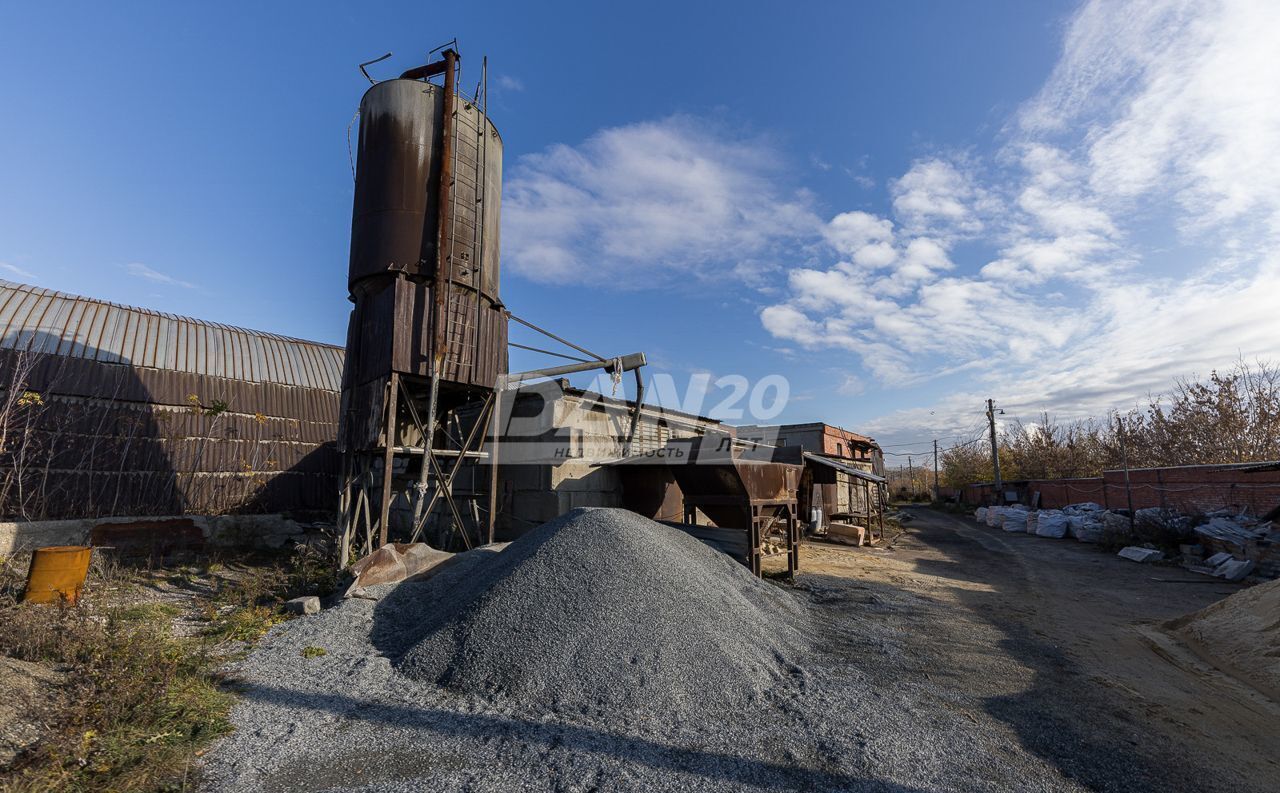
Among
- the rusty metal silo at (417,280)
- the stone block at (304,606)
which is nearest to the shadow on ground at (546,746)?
the stone block at (304,606)

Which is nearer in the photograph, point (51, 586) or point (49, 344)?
point (51, 586)

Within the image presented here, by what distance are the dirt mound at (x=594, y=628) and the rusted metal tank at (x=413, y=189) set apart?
622cm

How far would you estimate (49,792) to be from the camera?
3275mm

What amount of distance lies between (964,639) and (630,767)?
584 centimetres

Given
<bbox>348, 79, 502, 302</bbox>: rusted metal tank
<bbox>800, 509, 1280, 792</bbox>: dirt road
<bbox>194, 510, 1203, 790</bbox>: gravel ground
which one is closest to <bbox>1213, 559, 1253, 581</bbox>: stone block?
<bbox>800, 509, 1280, 792</bbox>: dirt road

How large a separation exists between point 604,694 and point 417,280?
8.66 metres

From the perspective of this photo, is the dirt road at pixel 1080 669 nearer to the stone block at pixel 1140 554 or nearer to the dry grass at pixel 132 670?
the stone block at pixel 1140 554

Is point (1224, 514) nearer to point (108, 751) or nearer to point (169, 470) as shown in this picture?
point (108, 751)

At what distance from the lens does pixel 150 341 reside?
49.5 ft

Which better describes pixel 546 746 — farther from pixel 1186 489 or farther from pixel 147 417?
pixel 1186 489

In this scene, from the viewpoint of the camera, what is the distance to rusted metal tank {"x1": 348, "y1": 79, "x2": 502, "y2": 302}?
1059cm

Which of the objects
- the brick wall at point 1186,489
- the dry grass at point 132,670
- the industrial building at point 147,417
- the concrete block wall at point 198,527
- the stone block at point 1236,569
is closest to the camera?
the dry grass at point 132,670

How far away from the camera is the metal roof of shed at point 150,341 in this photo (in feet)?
44.1

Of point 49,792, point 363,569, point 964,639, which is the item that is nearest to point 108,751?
point 49,792
